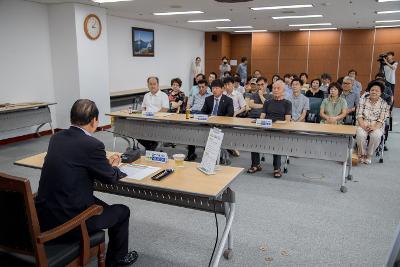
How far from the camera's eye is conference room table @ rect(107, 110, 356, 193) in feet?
13.2

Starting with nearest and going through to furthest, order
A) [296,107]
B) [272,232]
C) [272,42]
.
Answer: [272,232] < [296,107] < [272,42]

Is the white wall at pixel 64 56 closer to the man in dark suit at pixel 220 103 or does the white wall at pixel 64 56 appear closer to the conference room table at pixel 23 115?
the conference room table at pixel 23 115

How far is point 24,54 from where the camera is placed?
6.46 meters

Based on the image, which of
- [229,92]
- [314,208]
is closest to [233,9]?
[229,92]

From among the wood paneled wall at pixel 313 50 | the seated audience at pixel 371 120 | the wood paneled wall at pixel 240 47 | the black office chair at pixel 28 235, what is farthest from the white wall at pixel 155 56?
the black office chair at pixel 28 235

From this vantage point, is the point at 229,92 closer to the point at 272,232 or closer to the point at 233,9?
the point at 233,9

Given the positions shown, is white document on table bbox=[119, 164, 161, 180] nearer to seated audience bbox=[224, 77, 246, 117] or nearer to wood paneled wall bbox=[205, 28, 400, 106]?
seated audience bbox=[224, 77, 246, 117]

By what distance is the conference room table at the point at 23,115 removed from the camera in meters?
5.73

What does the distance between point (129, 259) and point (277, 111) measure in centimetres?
295

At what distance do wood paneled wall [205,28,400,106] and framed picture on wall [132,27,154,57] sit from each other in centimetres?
394

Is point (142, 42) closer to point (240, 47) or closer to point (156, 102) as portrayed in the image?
point (156, 102)

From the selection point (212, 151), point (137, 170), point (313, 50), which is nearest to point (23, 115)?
point (137, 170)

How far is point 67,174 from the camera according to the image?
1931 mm

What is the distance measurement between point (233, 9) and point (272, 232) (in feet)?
18.8
